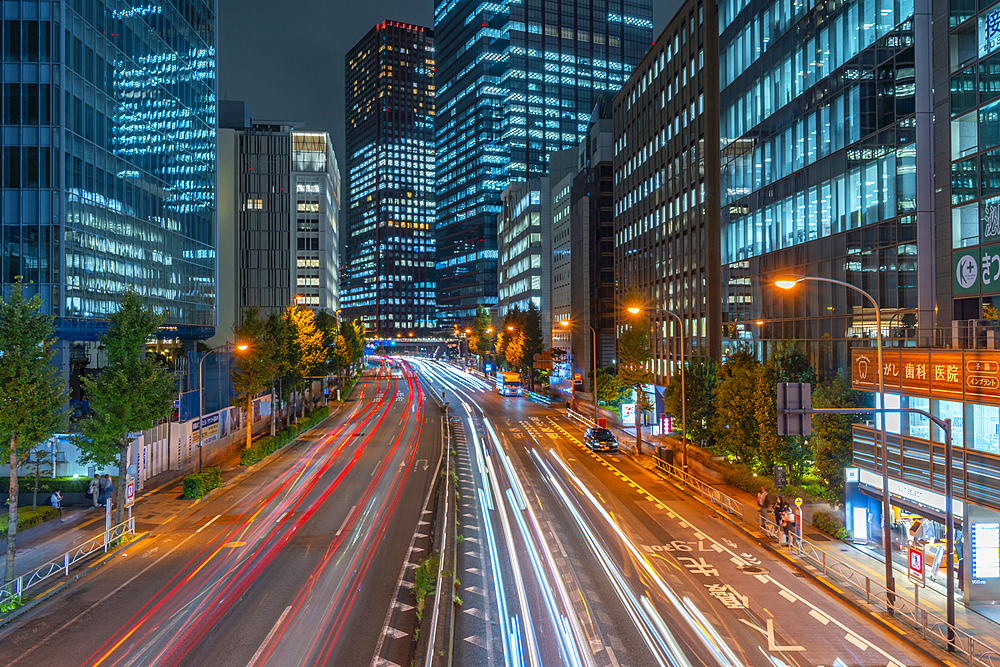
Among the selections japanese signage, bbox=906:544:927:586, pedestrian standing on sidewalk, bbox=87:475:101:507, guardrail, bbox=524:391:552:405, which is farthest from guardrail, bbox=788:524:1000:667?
guardrail, bbox=524:391:552:405

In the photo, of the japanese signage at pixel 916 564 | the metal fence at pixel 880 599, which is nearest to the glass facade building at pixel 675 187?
the metal fence at pixel 880 599

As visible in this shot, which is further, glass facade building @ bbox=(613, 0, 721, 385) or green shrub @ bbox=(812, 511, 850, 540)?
glass facade building @ bbox=(613, 0, 721, 385)

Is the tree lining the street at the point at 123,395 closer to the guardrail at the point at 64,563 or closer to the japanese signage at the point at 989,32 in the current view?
the guardrail at the point at 64,563

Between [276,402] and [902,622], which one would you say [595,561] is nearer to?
[902,622]

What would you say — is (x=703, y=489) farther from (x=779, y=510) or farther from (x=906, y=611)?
(x=906, y=611)

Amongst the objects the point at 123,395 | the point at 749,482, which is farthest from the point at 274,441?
the point at 749,482

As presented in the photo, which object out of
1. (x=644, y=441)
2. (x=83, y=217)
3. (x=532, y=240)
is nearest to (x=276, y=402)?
(x=83, y=217)

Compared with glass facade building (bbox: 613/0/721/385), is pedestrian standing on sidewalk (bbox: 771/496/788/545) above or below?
below

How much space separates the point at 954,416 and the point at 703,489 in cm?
1377

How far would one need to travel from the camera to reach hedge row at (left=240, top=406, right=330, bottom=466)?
134 feet

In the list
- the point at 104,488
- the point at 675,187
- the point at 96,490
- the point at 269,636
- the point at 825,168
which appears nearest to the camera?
the point at 269,636

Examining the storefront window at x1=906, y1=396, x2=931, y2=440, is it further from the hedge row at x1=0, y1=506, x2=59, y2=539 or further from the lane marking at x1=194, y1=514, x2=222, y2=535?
the hedge row at x1=0, y1=506, x2=59, y2=539

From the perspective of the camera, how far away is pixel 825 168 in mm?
37031

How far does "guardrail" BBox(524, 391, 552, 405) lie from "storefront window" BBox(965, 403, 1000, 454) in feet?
219
